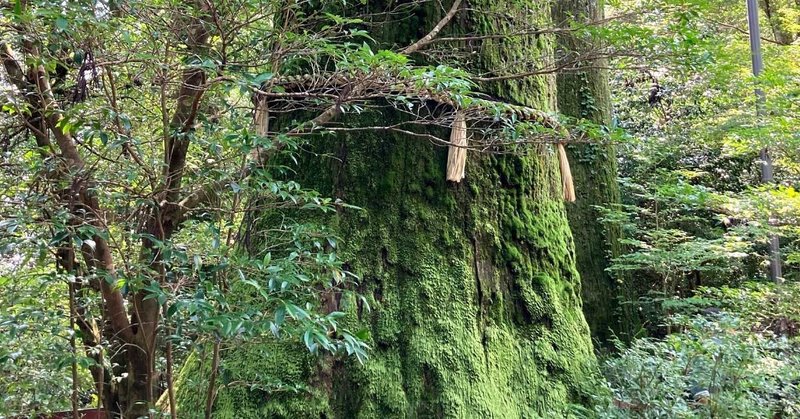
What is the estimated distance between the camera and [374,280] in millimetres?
2857

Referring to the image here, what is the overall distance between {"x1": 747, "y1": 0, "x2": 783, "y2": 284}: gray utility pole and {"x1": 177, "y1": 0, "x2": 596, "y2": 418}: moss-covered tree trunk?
3.87 metres

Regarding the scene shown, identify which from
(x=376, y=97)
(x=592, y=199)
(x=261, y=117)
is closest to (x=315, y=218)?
(x=261, y=117)

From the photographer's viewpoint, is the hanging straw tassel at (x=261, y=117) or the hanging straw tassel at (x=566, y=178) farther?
the hanging straw tassel at (x=566, y=178)

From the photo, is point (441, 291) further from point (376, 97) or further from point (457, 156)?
point (376, 97)

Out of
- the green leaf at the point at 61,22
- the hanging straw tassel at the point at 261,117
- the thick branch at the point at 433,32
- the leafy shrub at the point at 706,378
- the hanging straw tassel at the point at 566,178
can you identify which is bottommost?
the leafy shrub at the point at 706,378

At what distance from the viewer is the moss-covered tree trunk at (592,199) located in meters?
5.43

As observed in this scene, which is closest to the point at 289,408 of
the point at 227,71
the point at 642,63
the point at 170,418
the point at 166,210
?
the point at 170,418

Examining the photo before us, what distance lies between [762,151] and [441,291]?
19.0ft

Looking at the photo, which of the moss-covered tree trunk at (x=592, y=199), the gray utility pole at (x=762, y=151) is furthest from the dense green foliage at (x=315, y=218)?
the gray utility pole at (x=762, y=151)

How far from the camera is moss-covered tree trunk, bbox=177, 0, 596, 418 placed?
2637 millimetres

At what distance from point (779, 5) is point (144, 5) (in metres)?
13.1

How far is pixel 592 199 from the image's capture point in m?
5.72

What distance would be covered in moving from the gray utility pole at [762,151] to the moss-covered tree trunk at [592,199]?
1700 millimetres

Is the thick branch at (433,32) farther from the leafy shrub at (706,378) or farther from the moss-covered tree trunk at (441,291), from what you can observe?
the leafy shrub at (706,378)
